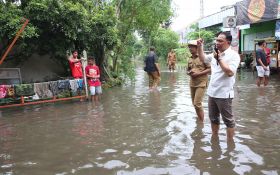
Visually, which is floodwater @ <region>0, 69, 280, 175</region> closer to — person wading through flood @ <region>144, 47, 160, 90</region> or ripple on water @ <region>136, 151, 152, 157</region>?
ripple on water @ <region>136, 151, 152, 157</region>

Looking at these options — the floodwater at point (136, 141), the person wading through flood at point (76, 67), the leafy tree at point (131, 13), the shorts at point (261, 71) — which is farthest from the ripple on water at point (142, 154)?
the leafy tree at point (131, 13)

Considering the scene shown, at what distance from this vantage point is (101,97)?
12203mm

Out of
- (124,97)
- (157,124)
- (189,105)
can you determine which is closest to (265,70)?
(189,105)

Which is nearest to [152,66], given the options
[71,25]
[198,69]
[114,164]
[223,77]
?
[71,25]

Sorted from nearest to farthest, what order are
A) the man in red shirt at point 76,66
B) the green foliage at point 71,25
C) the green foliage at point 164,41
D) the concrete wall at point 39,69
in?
the green foliage at point 71,25 → the man in red shirt at point 76,66 → the concrete wall at point 39,69 → the green foliage at point 164,41

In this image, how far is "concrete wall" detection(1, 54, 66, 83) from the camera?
13.3 meters

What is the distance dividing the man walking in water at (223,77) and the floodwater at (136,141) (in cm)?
64

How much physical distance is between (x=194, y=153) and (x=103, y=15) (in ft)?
29.4

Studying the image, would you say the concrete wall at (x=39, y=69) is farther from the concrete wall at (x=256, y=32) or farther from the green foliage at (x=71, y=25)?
the concrete wall at (x=256, y=32)

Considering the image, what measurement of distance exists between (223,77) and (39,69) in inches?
399

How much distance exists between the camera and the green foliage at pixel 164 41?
40.7m

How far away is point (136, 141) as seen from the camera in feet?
20.0

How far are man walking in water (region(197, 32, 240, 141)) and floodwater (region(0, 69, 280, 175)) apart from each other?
64cm

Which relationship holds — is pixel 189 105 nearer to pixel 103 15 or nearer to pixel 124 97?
pixel 124 97
